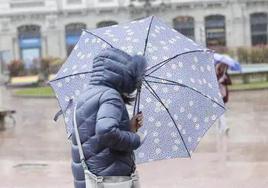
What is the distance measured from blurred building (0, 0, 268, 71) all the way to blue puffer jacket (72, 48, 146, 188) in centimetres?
4348

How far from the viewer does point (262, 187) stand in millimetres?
9688

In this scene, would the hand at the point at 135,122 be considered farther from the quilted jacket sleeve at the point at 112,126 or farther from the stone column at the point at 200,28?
the stone column at the point at 200,28

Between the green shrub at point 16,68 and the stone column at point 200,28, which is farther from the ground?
the stone column at point 200,28

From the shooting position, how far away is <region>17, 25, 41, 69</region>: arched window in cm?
5122

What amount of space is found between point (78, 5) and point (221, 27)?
10.3m

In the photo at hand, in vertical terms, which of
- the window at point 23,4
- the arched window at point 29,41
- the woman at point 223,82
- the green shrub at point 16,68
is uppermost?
the window at point 23,4

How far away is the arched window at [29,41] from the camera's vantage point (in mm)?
51219

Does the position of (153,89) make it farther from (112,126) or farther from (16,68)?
(16,68)

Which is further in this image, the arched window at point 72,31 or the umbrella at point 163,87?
the arched window at point 72,31

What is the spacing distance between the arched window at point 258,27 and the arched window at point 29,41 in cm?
1501

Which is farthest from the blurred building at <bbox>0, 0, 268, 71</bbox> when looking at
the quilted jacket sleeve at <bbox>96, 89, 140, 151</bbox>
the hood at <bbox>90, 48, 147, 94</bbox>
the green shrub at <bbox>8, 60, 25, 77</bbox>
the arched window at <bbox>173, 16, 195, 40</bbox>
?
the quilted jacket sleeve at <bbox>96, 89, 140, 151</bbox>

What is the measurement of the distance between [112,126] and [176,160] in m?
7.62

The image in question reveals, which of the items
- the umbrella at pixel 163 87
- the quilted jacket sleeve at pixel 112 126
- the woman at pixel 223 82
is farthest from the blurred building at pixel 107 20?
the quilted jacket sleeve at pixel 112 126

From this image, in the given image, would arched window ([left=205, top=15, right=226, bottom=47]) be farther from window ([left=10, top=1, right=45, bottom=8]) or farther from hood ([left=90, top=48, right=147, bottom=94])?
hood ([left=90, top=48, right=147, bottom=94])
